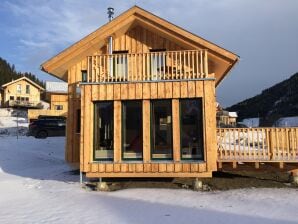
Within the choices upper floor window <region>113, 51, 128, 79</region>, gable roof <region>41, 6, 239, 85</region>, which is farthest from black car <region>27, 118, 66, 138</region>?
upper floor window <region>113, 51, 128, 79</region>

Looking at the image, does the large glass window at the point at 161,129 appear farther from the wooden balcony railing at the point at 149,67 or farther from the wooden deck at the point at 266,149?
the wooden deck at the point at 266,149

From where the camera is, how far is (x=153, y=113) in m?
13.4

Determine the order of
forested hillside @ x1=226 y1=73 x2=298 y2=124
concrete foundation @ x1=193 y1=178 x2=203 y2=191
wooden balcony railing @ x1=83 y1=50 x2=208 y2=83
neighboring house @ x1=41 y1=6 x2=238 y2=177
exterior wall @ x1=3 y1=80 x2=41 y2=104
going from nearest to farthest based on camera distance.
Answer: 1. concrete foundation @ x1=193 y1=178 x2=203 y2=191
2. neighboring house @ x1=41 y1=6 x2=238 y2=177
3. wooden balcony railing @ x1=83 y1=50 x2=208 y2=83
4. exterior wall @ x1=3 y1=80 x2=41 y2=104
5. forested hillside @ x1=226 y1=73 x2=298 y2=124

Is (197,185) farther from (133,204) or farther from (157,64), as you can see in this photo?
(157,64)

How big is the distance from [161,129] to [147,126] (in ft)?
1.69

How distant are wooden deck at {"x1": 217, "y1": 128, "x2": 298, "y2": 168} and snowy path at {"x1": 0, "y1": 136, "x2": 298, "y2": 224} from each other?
1.14m

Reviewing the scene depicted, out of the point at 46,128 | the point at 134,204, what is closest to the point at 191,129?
the point at 134,204

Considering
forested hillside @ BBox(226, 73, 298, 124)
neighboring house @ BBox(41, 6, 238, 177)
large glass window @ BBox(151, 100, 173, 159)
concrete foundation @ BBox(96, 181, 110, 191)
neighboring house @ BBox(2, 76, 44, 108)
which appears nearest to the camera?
neighboring house @ BBox(41, 6, 238, 177)

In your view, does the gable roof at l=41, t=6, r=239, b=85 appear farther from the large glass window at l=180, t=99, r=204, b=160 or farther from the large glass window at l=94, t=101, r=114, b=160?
the large glass window at l=94, t=101, r=114, b=160

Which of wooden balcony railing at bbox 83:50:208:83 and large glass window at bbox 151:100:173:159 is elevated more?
wooden balcony railing at bbox 83:50:208:83

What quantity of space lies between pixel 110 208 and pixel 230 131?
5773 millimetres

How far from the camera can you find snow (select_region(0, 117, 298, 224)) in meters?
8.94

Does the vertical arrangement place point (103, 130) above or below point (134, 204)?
above

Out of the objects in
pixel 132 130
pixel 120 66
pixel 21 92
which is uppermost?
pixel 21 92
